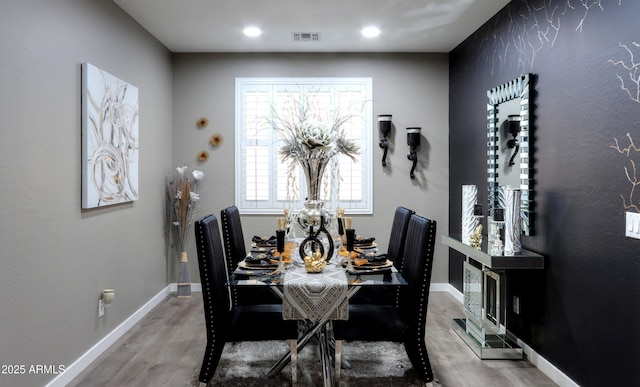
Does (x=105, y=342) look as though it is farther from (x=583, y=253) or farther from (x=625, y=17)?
(x=625, y=17)

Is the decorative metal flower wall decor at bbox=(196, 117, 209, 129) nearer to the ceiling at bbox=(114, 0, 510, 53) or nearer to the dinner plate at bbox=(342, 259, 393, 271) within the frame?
the ceiling at bbox=(114, 0, 510, 53)

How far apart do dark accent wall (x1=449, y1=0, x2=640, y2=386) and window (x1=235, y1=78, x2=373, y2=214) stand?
5.91 ft

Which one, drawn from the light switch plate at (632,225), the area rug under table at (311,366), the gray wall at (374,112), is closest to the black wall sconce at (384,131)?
the gray wall at (374,112)

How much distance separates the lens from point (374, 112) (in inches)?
200

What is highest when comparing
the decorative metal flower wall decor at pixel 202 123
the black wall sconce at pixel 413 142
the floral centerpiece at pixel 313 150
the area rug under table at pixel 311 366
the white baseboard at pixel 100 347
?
the decorative metal flower wall decor at pixel 202 123

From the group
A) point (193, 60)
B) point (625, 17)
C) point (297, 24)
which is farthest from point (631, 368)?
point (193, 60)

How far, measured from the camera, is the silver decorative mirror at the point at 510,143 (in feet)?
10.5

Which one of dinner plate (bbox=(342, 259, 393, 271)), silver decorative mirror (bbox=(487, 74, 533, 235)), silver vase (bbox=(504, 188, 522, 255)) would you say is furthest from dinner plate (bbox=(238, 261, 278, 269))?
silver decorative mirror (bbox=(487, 74, 533, 235))

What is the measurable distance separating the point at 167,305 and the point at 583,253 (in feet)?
12.1

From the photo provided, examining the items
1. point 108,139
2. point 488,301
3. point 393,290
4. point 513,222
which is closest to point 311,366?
point 393,290

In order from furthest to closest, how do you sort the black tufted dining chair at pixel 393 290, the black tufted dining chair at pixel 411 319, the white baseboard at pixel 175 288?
the white baseboard at pixel 175 288 → the black tufted dining chair at pixel 393 290 → the black tufted dining chair at pixel 411 319

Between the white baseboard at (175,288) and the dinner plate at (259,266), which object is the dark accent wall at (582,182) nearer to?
the dinner plate at (259,266)

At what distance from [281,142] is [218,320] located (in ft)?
9.13

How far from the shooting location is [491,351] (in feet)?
10.6
